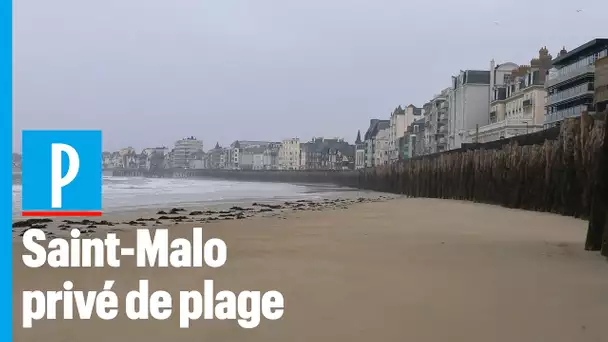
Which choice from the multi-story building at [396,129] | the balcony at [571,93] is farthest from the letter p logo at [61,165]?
the multi-story building at [396,129]

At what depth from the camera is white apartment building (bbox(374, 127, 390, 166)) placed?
397 ft

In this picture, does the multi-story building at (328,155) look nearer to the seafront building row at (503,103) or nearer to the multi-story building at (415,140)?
the seafront building row at (503,103)

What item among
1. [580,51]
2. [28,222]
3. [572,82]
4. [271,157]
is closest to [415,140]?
Result: [572,82]

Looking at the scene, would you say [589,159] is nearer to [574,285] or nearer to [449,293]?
[574,285]

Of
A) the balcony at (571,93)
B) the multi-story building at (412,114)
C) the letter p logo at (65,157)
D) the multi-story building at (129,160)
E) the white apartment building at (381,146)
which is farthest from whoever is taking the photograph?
the multi-story building at (129,160)

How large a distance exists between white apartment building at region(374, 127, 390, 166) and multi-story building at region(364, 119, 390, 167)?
1712mm

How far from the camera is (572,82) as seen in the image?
4825 cm

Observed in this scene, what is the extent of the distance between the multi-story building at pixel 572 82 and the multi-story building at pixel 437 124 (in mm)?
25286

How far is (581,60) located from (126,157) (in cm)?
16660

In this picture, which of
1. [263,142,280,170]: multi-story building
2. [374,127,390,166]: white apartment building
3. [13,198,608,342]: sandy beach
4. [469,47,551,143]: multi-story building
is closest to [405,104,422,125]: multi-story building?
[374,127,390,166]: white apartment building

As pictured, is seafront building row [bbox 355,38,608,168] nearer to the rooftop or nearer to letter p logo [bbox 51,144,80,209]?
the rooftop

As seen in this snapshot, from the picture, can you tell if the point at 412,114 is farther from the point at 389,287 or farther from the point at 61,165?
the point at 389,287

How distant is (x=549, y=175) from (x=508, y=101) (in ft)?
170

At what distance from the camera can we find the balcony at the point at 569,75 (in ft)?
150
